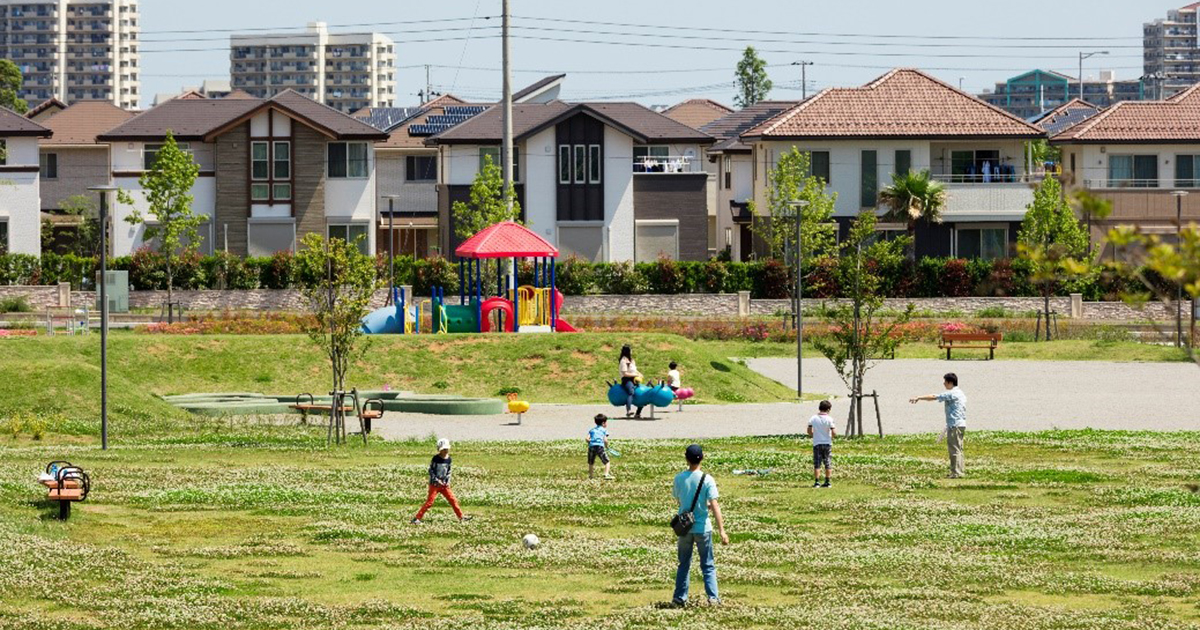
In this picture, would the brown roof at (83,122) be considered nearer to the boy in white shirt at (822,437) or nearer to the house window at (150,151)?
the house window at (150,151)

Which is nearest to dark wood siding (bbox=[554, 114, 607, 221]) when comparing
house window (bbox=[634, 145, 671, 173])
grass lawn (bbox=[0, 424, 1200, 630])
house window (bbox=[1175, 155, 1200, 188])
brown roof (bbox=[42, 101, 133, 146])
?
house window (bbox=[634, 145, 671, 173])

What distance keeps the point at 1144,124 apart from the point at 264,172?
41.7 m

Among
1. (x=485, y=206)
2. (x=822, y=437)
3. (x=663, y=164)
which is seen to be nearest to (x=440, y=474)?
(x=822, y=437)

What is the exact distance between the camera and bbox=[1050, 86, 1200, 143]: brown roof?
290ft

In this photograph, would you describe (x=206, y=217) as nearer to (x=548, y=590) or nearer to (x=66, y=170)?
(x=66, y=170)

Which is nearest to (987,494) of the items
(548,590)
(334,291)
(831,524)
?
(831,524)

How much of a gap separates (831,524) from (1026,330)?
1793 inches

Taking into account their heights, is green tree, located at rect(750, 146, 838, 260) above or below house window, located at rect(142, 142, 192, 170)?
below

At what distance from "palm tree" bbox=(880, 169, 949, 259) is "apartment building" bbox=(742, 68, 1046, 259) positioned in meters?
0.65

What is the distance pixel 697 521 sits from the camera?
19891mm

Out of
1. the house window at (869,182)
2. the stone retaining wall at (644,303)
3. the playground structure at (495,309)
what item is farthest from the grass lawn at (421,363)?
the house window at (869,182)

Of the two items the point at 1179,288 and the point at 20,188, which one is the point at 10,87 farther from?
the point at 1179,288

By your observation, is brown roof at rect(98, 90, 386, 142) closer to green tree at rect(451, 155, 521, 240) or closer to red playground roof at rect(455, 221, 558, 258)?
green tree at rect(451, 155, 521, 240)

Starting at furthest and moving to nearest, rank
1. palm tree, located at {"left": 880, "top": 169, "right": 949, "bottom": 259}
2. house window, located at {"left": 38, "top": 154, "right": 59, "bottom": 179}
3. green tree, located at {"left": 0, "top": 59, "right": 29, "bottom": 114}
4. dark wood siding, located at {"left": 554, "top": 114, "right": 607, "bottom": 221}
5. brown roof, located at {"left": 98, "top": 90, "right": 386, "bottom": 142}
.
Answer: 1. green tree, located at {"left": 0, "top": 59, "right": 29, "bottom": 114}
2. house window, located at {"left": 38, "top": 154, "right": 59, "bottom": 179}
3. dark wood siding, located at {"left": 554, "top": 114, "right": 607, "bottom": 221}
4. brown roof, located at {"left": 98, "top": 90, "right": 386, "bottom": 142}
5. palm tree, located at {"left": 880, "top": 169, "right": 949, "bottom": 259}
